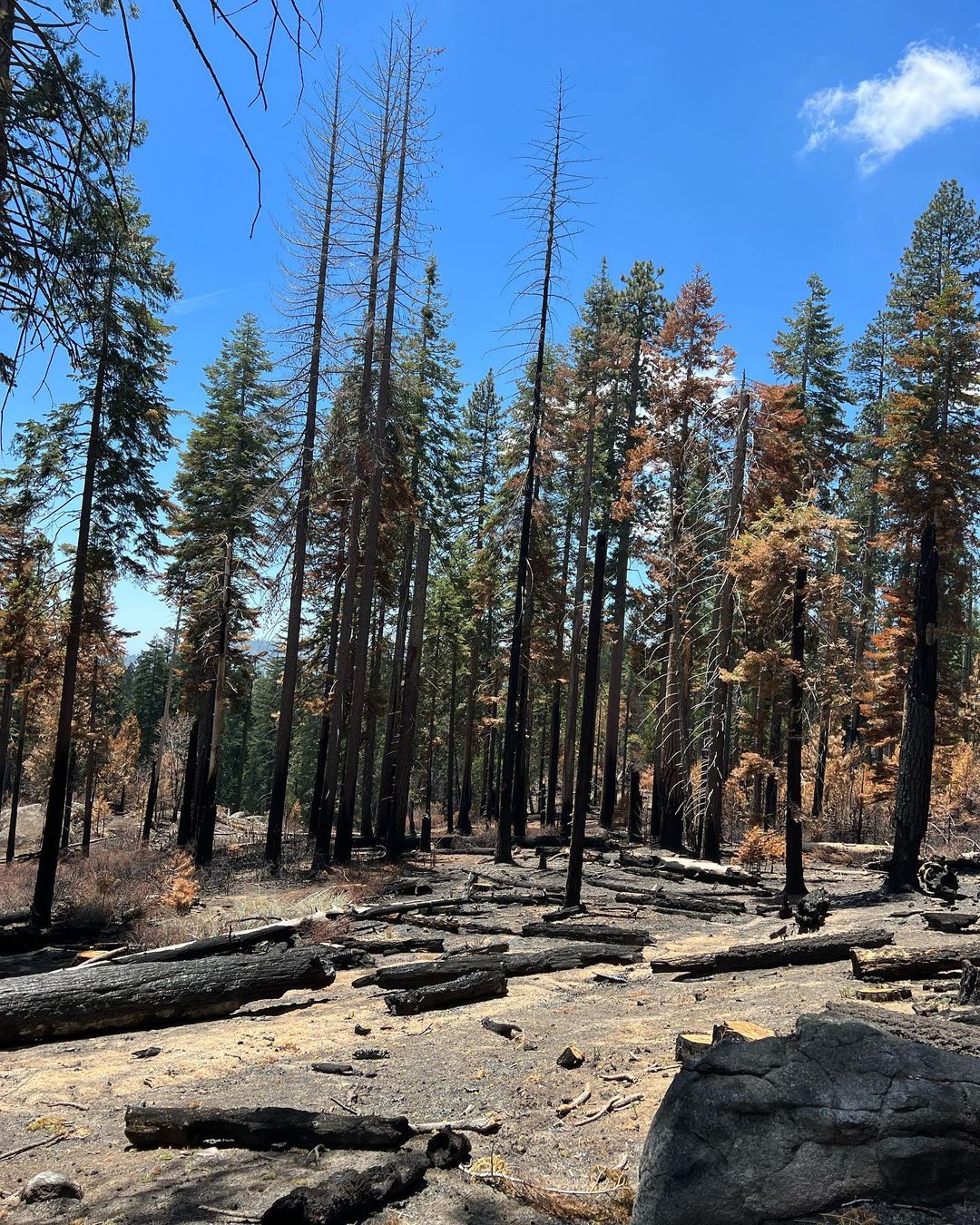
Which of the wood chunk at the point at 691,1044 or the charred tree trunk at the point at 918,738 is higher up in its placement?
the charred tree trunk at the point at 918,738

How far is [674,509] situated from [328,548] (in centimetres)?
1151

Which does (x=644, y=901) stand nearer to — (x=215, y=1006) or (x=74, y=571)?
(x=215, y=1006)

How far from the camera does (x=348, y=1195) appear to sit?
4.30 metres

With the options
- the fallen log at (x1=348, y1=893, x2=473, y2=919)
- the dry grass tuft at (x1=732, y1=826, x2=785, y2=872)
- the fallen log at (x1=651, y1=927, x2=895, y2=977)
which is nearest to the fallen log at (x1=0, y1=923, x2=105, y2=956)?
the fallen log at (x1=348, y1=893, x2=473, y2=919)

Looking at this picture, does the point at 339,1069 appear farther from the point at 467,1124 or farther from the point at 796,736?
the point at 796,736

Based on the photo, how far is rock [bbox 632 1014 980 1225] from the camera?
357 cm

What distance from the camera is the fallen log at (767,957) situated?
10.3m

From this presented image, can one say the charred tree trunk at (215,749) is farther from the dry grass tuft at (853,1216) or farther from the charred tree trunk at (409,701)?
the dry grass tuft at (853,1216)

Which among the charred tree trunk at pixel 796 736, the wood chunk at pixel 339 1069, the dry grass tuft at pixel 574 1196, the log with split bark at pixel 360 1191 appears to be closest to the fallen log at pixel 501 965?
the wood chunk at pixel 339 1069

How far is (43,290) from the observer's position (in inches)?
114

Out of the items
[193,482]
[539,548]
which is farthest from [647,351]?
[193,482]

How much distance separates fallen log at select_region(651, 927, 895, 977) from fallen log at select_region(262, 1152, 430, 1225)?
6379mm

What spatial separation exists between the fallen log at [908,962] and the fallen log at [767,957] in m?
1.12

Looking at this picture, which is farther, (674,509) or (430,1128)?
(674,509)
